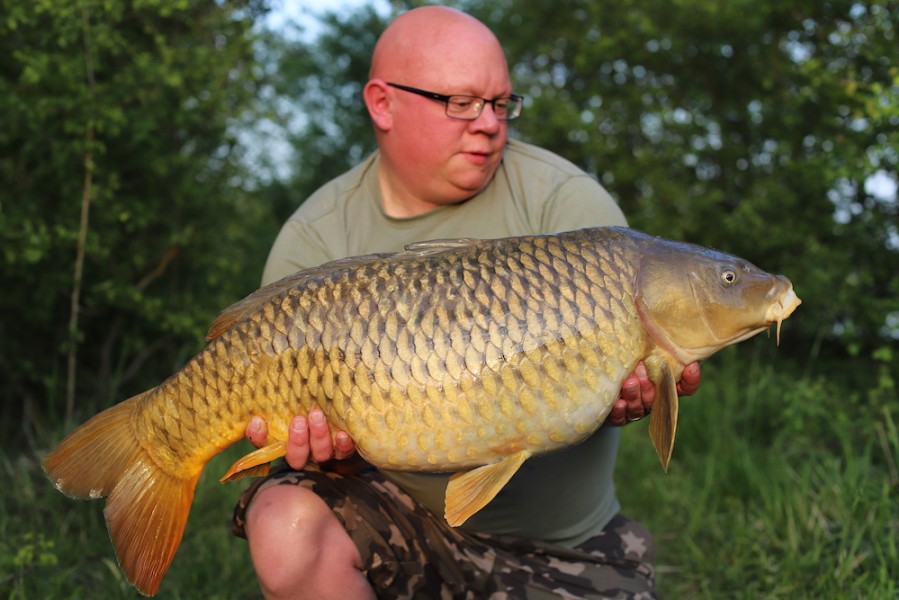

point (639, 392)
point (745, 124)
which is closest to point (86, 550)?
point (639, 392)

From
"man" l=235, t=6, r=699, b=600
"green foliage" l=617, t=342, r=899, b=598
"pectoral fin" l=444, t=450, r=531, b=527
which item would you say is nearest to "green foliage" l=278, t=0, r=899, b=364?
"green foliage" l=617, t=342, r=899, b=598

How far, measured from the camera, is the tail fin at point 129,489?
5.96ft

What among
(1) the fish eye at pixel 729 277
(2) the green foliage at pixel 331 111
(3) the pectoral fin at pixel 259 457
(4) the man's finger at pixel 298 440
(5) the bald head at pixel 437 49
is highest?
(5) the bald head at pixel 437 49

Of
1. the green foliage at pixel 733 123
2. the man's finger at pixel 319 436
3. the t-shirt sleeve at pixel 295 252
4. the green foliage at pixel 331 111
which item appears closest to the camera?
the man's finger at pixel 319 436

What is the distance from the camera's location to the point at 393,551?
2029 millimetres

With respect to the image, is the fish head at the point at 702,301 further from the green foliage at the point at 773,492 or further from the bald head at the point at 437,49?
the green foliage at the point at 773,492

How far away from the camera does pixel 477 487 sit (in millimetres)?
1680

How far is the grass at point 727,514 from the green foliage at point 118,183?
1.82 ft

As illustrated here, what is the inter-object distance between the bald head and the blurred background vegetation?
111cm

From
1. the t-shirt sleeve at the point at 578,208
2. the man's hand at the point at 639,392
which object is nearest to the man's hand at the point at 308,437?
the man's hand at the point at 639,392

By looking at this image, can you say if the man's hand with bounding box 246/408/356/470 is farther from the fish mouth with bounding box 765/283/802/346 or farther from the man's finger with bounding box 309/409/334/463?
the fish mouth with bounding box 765/283/802/346

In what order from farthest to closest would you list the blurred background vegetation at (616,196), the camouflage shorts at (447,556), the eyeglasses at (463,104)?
the blurred background vegetation at (616,196), the eyeglasses at (463,104), the camouflage shorts at (447,556)

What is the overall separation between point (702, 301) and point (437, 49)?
0.86m

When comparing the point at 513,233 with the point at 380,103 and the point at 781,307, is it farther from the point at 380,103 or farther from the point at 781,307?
the point at 781,307
